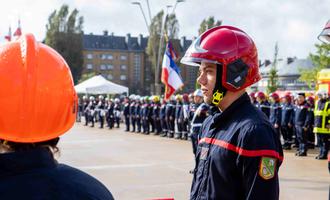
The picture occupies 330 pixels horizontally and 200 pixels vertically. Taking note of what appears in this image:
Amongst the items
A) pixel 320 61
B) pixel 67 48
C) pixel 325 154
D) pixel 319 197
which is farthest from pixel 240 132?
pixel 67 48

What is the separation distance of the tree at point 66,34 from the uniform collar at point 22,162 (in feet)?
250

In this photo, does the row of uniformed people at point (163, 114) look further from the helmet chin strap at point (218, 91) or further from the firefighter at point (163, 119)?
the helmet chin strap at point (218, 91)

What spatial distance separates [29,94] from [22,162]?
0.22 m

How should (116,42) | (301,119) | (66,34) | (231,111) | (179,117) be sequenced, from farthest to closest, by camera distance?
(116,42) < (66,34) < (179,117) < (301,119) < (231,111)

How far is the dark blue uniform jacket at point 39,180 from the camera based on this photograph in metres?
1.42

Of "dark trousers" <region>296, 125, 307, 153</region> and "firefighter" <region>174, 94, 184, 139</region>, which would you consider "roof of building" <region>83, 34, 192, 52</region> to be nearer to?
"firefighter" <region>174, 94, 184, 139</region>

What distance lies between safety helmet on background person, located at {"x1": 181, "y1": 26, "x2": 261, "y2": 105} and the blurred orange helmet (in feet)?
4.40

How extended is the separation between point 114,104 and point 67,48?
53453 millimetres

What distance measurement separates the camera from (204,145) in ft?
9.01

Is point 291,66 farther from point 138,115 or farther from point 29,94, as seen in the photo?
point 29,94

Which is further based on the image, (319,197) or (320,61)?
(320,61)

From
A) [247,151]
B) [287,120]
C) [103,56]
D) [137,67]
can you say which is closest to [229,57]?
[247,151]

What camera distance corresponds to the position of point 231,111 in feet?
8.80

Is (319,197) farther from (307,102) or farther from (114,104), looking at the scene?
(114,104)
